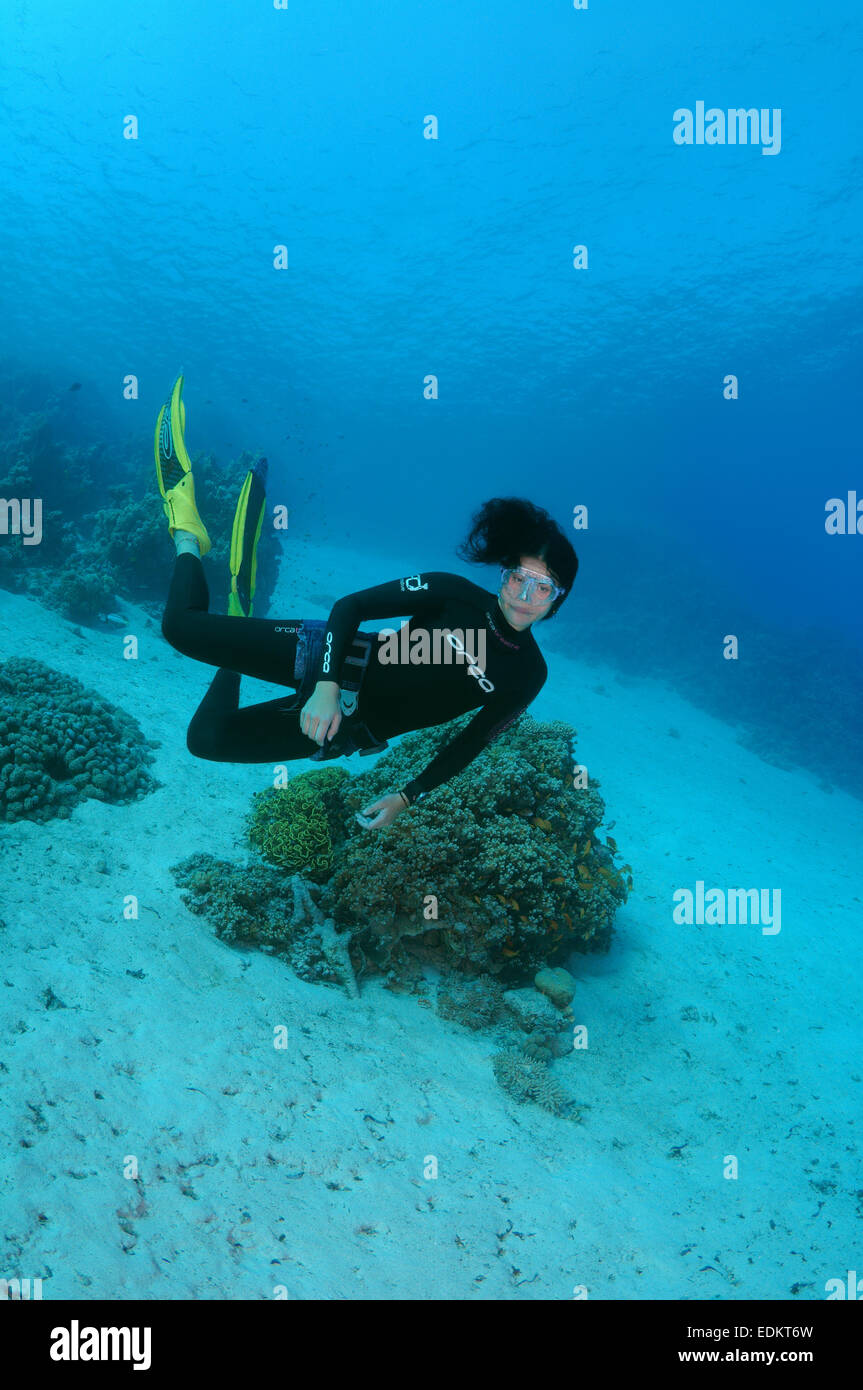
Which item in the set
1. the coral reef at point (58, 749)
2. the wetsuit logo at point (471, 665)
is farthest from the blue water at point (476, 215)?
the wetsuit logo at point (471, 665)

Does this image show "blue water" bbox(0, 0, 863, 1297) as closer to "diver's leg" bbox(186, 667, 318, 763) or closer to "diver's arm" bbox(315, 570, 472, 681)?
"diver's leg" bbox(186, 667, 318, 763)

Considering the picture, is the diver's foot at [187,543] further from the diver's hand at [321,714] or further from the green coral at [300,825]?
the green coral at [300,825]

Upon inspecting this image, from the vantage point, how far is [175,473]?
511cm

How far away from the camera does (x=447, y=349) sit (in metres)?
52.1

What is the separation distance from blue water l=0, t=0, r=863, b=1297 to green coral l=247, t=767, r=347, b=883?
16.1 metres

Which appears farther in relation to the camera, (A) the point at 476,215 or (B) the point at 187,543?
(A) the point at 476,215

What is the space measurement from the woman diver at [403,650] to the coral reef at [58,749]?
8.86ft

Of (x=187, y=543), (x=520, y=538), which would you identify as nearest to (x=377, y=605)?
(x=520, y=538)

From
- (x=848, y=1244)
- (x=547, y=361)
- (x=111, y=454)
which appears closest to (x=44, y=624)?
(x=848, y=1244)

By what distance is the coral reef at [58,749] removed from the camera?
627cm

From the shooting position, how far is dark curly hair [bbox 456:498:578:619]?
416cm

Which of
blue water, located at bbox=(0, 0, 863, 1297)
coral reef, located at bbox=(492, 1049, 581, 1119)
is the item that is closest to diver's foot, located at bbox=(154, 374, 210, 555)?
coral reef, located at bbox=(492, 1049, 581, 1119)

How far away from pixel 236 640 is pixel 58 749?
4161 millimetres

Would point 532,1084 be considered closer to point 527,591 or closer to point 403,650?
point 403,650
